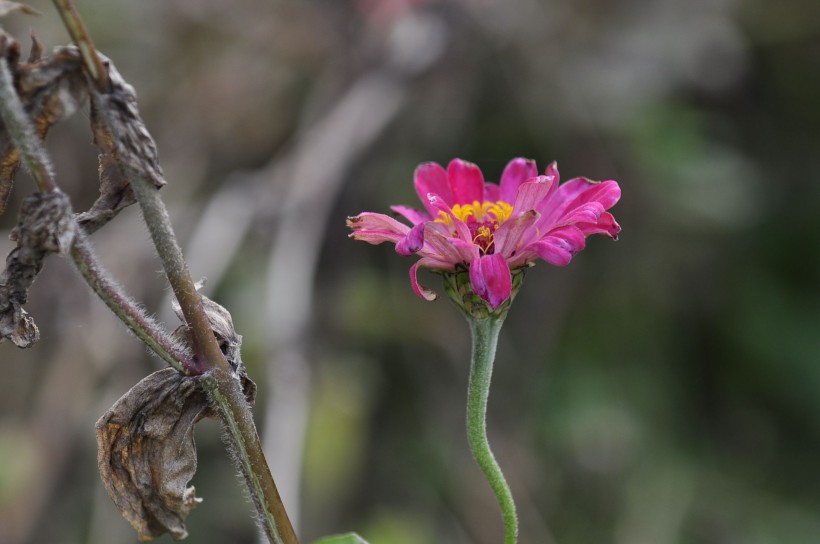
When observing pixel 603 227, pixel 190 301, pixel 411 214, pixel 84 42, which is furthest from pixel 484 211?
pixel 84 42

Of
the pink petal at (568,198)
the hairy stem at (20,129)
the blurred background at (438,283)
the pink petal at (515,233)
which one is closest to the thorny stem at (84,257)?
the hairy stem at (20,129)

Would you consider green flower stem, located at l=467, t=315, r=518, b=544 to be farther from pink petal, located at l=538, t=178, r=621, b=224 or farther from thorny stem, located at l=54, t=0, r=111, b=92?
thorny stem, located at l=54, t=0, r=111, b=92

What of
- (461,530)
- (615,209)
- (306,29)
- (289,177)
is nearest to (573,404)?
(461,530)

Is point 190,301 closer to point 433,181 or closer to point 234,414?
point 234,414

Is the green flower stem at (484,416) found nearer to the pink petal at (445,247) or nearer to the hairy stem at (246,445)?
the pink petal at (445,247)

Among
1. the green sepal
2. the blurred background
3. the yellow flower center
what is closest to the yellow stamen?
the yellow flower center

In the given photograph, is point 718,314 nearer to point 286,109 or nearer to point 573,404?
point 573,404
